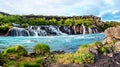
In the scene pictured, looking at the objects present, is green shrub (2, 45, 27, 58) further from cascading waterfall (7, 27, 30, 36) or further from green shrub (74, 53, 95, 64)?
cascading waterfall (7, 27, 30, 36)

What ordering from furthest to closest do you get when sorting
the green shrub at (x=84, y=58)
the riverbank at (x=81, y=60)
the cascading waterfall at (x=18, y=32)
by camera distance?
the cascading waterfall at (x=18, y=32)
the green shrub at (x=84, y=58)
the riverbank at (x=81, y=60)

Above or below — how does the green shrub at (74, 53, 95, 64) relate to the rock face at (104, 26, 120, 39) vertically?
above

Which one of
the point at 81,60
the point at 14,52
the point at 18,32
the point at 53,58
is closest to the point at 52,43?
the point at 14,52

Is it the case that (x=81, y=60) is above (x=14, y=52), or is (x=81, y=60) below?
above

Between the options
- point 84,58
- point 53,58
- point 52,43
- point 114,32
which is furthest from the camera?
point 52,43

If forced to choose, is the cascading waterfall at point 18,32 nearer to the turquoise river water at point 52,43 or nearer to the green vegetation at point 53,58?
the turquoise river water at point 52,43

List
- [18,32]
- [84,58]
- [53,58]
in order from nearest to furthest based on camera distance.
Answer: [84,58]
[53,58]
[18,32]

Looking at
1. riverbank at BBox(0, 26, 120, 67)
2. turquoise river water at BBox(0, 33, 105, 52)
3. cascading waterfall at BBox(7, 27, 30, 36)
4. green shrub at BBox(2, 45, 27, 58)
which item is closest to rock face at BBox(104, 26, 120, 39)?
turquoise river water at BBox(0, 33, 105, 52)

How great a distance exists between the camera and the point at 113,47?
2025 centimetres

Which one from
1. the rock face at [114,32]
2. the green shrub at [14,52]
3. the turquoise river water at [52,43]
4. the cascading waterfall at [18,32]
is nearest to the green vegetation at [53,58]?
the green shrub at [14,52]

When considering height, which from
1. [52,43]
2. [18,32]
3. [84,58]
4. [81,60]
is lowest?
[18,32]

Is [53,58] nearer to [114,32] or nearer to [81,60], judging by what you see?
[81,60]

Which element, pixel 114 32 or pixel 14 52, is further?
pixel 114 32

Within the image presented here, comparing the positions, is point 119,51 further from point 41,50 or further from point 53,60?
point 41,50
